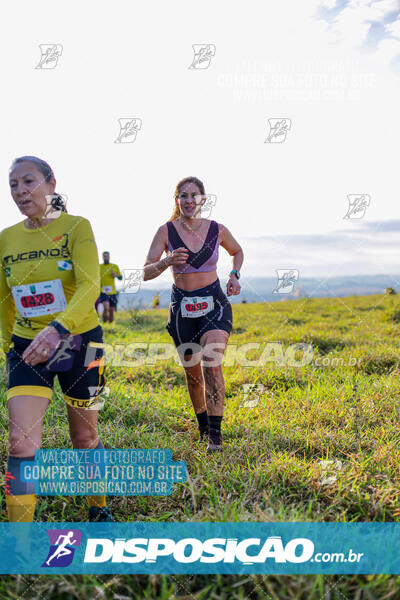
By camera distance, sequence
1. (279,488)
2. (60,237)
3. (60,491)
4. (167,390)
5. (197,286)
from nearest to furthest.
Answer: (60,237) → (279,488) → (60,491) → (197,286) → (167,390)

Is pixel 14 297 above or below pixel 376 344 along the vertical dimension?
above

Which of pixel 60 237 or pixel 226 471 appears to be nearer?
pixel 60 237

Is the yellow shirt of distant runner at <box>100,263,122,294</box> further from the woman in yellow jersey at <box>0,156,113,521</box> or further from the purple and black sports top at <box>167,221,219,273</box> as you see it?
the woman in yellow jersey at <box>0,156,113,521</box>

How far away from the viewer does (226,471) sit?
3.36 metres

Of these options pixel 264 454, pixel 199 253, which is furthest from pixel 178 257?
pixel 264 454

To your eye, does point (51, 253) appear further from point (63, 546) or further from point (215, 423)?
point (215, 423)

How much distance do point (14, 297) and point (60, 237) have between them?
0.49 metres

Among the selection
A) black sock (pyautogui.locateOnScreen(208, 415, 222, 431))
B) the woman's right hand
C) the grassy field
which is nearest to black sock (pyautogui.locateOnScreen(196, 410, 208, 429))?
the grassy field

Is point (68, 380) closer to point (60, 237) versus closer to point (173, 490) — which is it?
point (60, 237)

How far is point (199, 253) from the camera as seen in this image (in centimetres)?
416

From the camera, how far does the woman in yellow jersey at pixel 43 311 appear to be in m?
2.54

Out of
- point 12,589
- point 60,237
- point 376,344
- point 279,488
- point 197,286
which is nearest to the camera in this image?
point 12,589

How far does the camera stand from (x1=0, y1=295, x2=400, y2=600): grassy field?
7.43ft

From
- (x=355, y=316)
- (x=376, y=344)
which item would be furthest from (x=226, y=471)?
(x=355, y=316)
